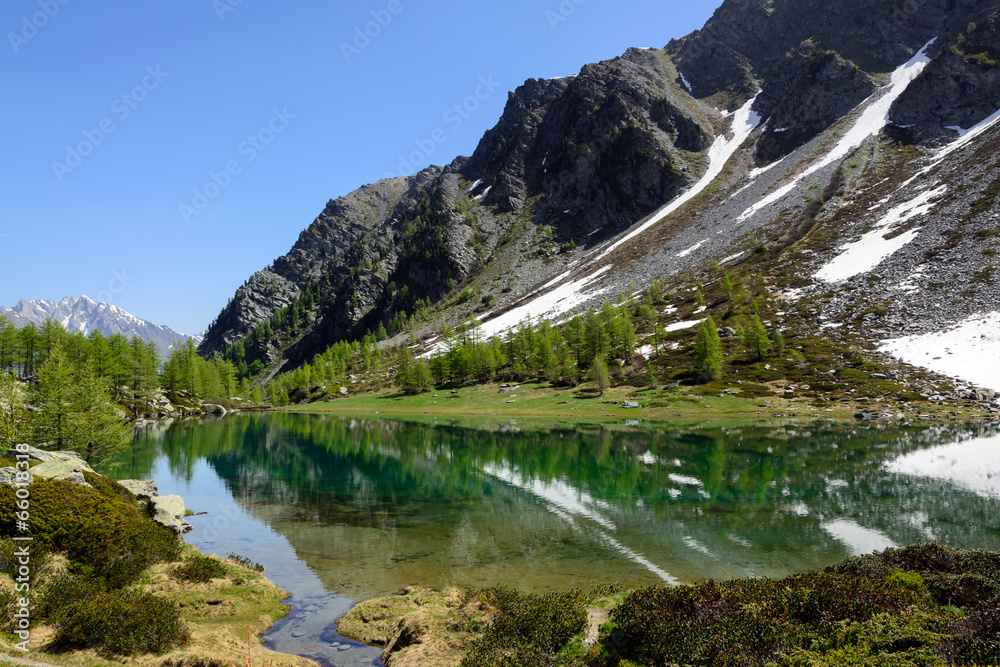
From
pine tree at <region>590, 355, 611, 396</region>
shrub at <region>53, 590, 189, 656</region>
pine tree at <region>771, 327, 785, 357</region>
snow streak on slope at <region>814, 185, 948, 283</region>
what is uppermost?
shrub at <region>53, 590, 189, 656</region>

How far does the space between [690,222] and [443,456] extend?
157m

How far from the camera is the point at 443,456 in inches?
1969

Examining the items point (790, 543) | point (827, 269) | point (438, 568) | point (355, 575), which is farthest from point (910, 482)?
point (827, 269)

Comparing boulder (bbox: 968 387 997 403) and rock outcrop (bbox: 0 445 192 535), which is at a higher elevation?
rock outcrop (bbox: 0 445 192 535)

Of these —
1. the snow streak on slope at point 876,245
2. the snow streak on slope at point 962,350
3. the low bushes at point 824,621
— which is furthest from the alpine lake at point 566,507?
the snow streak on slope at point 876,245

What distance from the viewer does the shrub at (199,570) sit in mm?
16812

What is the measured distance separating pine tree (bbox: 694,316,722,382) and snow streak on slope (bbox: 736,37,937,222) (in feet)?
291

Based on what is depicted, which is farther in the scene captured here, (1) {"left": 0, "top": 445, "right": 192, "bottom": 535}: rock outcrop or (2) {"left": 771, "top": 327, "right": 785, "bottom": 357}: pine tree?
(2) {"left": 771, "top": 327, "right": 785, "bottom": 357}: pine tree

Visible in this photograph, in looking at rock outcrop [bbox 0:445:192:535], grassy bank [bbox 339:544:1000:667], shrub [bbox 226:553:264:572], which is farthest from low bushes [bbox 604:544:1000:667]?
rock outcrop [bbox 0:445:192:535]

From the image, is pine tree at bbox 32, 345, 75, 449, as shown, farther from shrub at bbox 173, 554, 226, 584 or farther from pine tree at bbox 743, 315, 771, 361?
pine tree at bbox 743, 315, 771, 361

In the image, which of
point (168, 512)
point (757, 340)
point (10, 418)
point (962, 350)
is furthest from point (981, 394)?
point (10, 418)

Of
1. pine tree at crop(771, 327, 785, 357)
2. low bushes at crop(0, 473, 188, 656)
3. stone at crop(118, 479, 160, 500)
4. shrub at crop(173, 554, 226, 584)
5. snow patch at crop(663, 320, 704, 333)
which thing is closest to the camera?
low bushes at crop(0, 473, 188, 656)

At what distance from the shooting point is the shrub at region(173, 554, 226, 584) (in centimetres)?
1681

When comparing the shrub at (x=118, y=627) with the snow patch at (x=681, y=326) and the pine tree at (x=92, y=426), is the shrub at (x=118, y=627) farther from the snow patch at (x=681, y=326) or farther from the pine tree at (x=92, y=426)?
the snow patch at (x=681, y=326)
